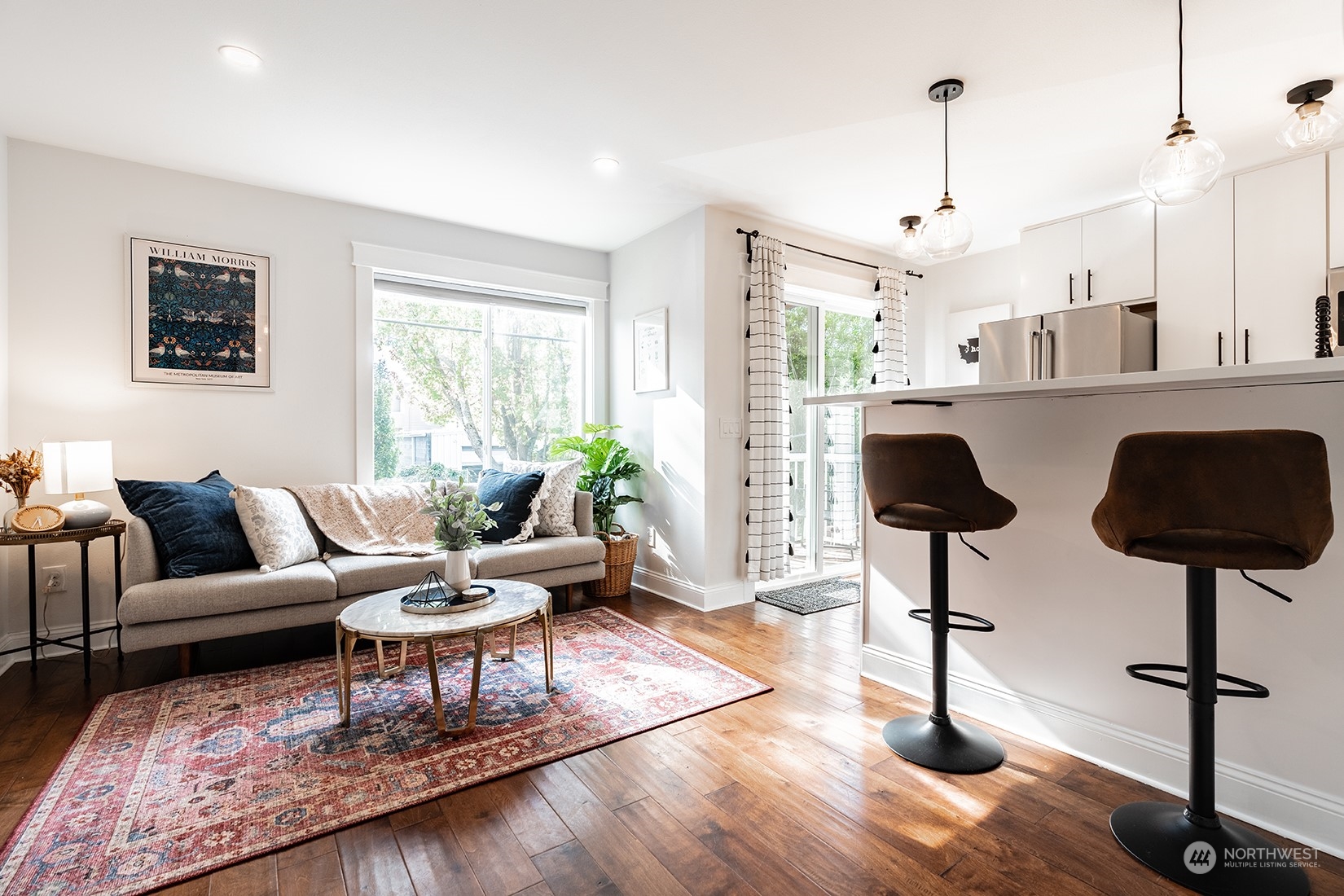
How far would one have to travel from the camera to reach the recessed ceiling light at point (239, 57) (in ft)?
7.66

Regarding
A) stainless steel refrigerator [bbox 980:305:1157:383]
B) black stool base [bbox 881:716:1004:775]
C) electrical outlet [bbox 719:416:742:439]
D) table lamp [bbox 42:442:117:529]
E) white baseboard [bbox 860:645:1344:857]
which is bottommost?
black stool base [bbox 881:716:1004:775]

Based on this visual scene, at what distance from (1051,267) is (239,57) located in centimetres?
458

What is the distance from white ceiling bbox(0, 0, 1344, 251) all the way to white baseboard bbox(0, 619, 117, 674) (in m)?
2.44

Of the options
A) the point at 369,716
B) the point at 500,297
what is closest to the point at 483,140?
the point at 500,297

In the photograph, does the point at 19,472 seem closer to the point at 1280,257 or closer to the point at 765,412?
the point at 765,412

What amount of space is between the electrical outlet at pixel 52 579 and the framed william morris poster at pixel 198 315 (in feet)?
3.35

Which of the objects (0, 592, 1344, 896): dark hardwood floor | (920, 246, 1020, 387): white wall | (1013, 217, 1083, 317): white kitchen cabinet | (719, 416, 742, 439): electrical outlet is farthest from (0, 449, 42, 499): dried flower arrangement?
(920, 246, 1020, 387): white wall

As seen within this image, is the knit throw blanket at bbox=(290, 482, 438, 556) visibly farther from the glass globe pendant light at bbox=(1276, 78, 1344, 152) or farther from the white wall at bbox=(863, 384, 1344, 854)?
the glass globe pendant light at bbox=(1276, 78, 1344, 152)

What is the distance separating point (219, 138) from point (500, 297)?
6.09 feet

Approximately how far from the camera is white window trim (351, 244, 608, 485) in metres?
3.96

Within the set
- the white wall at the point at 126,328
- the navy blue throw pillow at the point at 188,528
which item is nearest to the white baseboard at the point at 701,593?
the white wall at the point at 126,328

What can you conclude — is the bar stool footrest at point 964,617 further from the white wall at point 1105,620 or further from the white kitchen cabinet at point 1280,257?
the white kitchen cabinet at point 1280,257

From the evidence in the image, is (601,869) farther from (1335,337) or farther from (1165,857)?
(1335,337)

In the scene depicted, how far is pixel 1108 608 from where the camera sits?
1988 mm
